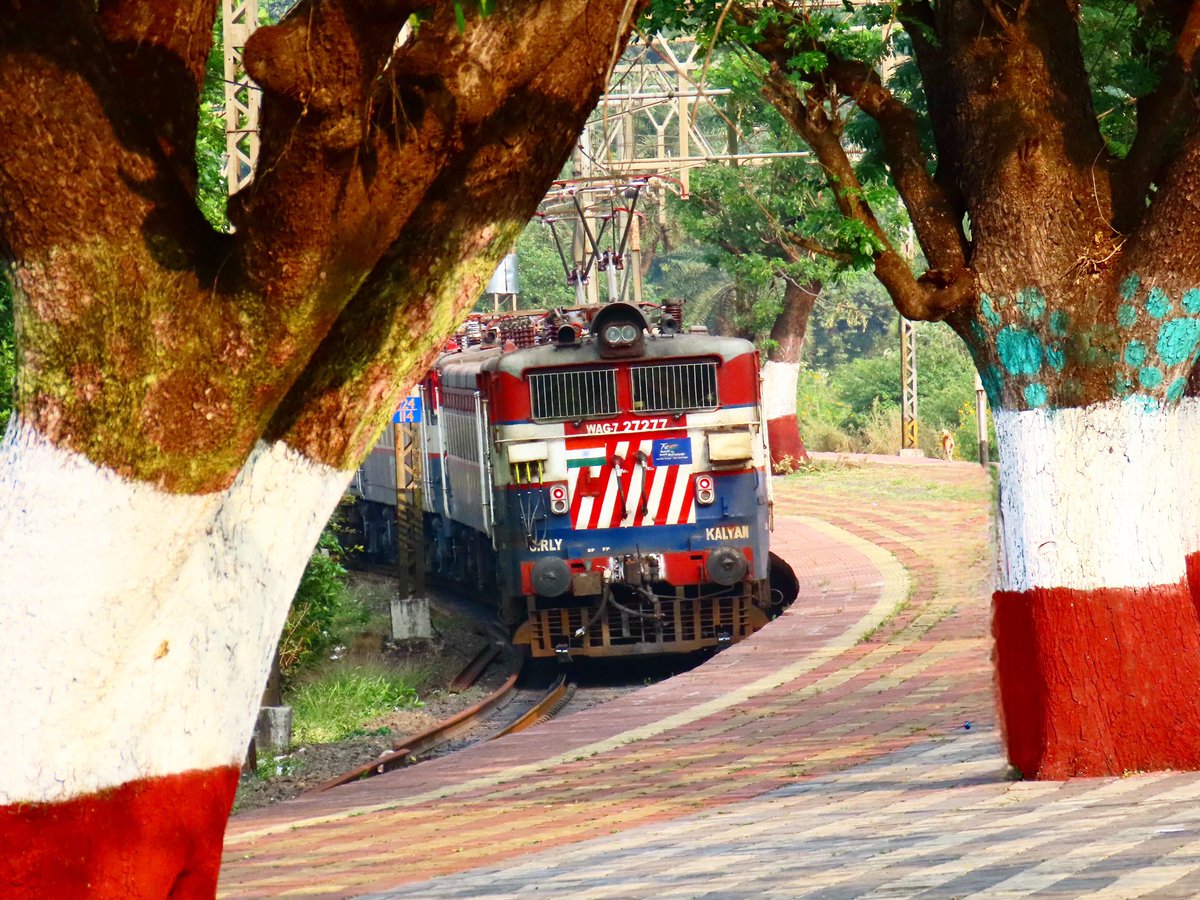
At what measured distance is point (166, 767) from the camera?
4734mm

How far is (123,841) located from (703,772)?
5360mm

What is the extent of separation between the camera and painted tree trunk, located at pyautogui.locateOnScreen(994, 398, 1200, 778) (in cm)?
783

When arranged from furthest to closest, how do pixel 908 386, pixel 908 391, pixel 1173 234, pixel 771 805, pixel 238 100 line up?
1. pixel 908 391
2. pixel 908 386
3. pixel 238 100
4. pixel 771 805
5. pixel 1173 234

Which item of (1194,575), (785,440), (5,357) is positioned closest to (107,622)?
(1194,575)

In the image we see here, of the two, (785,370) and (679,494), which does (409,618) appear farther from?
(785,370)

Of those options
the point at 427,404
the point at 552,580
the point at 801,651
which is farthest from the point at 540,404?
the point at 427,404

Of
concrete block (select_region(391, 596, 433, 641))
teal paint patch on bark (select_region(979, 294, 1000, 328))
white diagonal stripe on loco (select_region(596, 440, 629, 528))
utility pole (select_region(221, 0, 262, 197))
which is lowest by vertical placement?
concrete block (select_region(391, 596, 433, 641))

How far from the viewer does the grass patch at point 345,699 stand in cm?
1539

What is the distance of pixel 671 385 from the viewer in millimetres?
16125

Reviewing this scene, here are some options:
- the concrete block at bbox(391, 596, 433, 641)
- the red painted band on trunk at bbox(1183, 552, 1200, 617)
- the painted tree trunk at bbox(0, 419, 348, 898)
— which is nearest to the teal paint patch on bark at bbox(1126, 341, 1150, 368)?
the red painted band on trunk at bbox(1183, 552, 1200, 617)

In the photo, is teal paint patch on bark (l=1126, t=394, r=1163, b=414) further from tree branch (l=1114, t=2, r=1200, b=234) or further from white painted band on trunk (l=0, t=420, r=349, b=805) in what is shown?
white painted band on trunk (l=0, t=420, r=349, b=805)

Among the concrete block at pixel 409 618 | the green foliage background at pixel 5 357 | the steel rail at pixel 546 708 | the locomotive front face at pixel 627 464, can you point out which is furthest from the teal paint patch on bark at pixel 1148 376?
the concrete block at pixel 409 618

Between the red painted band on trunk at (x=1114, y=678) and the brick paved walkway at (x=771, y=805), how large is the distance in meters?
0.17

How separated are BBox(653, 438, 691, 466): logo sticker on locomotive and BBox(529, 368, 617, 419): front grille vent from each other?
21.4 inches
